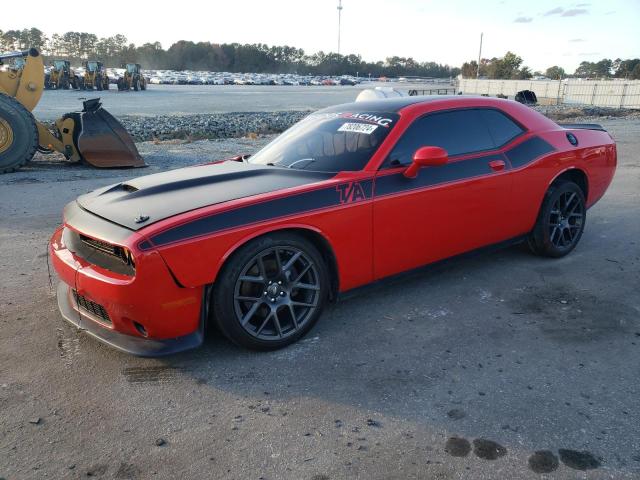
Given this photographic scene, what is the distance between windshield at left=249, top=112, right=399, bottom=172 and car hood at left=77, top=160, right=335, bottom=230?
0.17m

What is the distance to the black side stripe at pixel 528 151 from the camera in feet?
14.5

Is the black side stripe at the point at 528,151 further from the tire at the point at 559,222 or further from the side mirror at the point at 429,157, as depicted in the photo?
the side mirror at the point at 429,157

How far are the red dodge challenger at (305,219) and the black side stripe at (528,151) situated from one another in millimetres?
20

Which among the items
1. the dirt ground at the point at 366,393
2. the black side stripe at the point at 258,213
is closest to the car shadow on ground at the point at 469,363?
the dirt ground at the point at 366,393

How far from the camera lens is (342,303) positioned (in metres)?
4.06

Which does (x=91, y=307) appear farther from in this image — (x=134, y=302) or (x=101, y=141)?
(x=101, y=141)

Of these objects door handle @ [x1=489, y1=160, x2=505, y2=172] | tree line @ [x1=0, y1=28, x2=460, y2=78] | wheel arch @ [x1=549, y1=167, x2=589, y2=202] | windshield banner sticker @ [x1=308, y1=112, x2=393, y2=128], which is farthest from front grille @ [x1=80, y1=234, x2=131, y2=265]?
tree line @ [x1=0, y1=28, x2=460, y2=78]

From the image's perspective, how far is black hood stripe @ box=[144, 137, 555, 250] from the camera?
293 cm

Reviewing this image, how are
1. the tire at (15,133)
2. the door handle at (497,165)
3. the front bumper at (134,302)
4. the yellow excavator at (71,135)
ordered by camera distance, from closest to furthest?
the front bumper at (134,302), the door handle at (497,165), the tire at (15,133), the yellow excavator at (71,135)

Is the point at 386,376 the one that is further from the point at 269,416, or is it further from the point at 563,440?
the point at 563,440

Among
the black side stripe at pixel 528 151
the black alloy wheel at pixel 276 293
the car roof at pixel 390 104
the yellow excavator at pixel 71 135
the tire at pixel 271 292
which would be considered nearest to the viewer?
the tire at pixel 271 292

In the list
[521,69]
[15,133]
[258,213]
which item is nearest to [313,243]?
[258,213]

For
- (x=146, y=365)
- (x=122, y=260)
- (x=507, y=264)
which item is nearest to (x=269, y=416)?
(x=146, y=365)

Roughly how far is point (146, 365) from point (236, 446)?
0.99m
